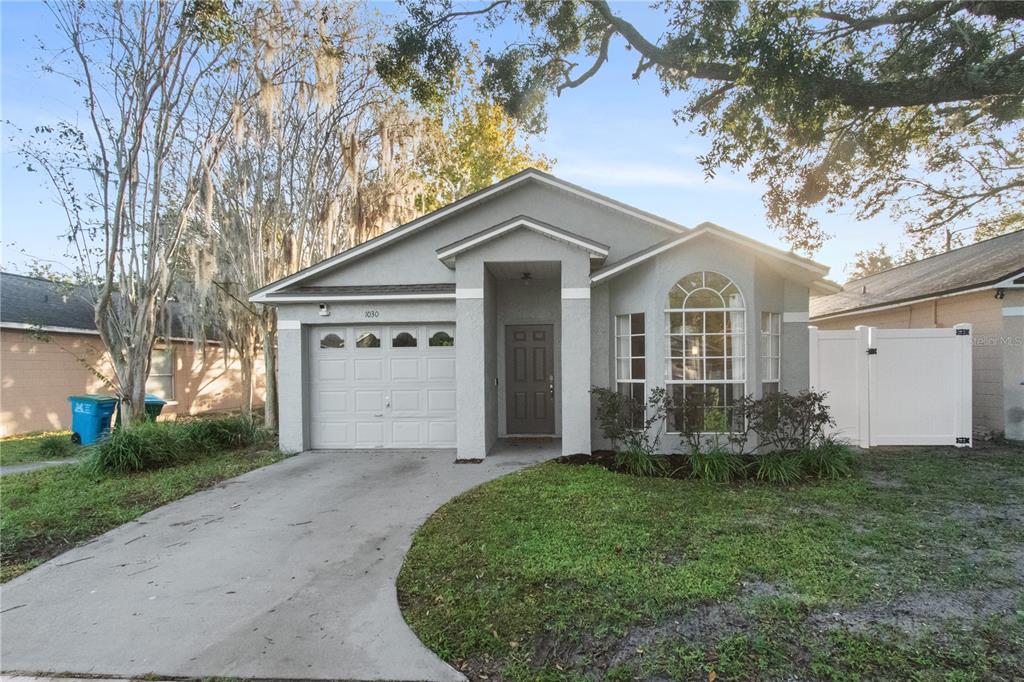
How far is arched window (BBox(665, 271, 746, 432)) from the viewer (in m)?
8.33

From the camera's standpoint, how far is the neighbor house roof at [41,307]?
12.9 m

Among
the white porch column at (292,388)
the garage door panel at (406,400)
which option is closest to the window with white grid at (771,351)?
the garage door panel at (406,400)

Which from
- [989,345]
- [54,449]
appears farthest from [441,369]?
[989,345]

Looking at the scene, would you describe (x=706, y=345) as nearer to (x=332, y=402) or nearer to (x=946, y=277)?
(x=332, y=402)

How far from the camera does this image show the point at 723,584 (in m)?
4.02

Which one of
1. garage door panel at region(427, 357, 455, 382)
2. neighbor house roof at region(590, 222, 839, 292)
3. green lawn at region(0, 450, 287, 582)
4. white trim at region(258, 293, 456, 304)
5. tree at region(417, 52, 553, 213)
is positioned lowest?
green lawn at region(0, 450, 287, 582)

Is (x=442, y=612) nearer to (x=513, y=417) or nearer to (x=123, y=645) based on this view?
(x=123, y=645)

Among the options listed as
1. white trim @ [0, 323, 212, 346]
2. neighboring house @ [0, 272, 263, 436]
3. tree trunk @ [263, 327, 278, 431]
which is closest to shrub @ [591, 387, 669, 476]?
tree trunk @ [263, 327, 278, 431]

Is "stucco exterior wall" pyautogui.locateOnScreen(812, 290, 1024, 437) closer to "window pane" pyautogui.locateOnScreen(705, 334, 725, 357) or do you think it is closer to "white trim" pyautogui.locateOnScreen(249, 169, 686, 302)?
"window pane" pyautogui.locateOnScreen(705, 334, 725, 357)

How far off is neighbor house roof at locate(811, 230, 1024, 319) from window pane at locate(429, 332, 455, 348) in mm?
8143

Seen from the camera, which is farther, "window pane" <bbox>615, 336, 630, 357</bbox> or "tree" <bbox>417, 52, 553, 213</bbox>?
"tree" <bbox>417, 52, 553, 213</bbox>

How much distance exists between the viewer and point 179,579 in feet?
14.8

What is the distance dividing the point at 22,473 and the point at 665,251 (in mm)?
11648

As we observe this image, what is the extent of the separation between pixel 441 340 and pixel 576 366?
9.49 ft
